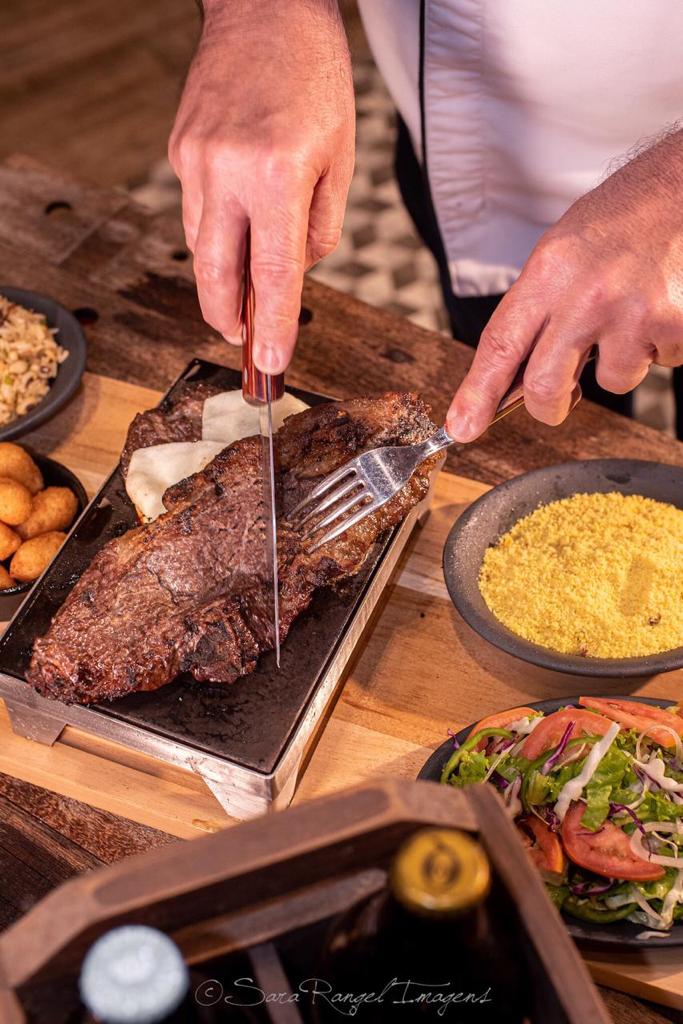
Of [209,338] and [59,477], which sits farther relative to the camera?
[209,338]

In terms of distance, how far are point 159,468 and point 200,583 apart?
0.33 m

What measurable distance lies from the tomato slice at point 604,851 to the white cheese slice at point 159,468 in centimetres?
93

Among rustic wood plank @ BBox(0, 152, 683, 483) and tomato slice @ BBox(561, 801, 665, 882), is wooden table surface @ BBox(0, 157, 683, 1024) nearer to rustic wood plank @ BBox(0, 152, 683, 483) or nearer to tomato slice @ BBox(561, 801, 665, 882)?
rustic wood plank @ BBox(0, 152, 683, 483)

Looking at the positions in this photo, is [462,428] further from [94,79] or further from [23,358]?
[94,79]

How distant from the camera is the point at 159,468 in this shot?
196 centimetres

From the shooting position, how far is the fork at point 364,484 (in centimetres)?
182

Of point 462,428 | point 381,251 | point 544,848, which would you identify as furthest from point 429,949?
point 381,251

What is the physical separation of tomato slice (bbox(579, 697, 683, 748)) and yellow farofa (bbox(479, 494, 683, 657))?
0.12m

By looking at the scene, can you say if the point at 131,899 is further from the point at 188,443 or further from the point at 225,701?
the point at 188,443

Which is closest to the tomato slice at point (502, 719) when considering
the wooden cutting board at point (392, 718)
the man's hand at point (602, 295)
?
the wooden cutting board at point (392, 718)

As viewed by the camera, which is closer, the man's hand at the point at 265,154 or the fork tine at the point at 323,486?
the man's hand at the point at 265,154

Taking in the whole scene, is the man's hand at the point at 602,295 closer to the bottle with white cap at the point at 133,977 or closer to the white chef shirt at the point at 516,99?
the white chef shirt at the point at 516,99

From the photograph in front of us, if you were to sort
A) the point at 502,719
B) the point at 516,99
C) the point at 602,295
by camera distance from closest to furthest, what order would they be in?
the point at 602,295 → the point at 502,719 → the point at 516,99

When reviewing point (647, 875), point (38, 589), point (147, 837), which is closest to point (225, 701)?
point (147, 837)
